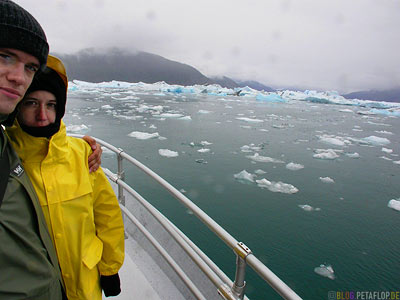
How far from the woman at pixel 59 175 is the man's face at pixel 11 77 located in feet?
0.72

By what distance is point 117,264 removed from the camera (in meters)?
1.14

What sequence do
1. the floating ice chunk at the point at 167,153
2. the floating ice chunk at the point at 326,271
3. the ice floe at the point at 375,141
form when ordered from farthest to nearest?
the ice floe at the point at 375,141 → the floating ice chunk at the point at 167,153 → the floating ice chunk at the point at 326,271

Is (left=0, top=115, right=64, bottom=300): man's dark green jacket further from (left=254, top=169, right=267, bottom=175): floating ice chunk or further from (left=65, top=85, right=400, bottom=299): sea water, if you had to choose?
(left=254, top=169, right=267, bottom=175): floating ice chunk

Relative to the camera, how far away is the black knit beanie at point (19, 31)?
634 millimetres

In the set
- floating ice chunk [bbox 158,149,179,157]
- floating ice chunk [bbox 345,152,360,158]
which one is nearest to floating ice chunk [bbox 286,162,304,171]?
floating ice chunk [bbox 345,152,360,158]

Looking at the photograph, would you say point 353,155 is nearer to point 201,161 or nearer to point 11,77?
point 201,161

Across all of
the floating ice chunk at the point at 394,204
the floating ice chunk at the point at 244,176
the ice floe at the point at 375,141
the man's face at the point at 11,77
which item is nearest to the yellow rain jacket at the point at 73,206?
the man's face at the point at 11,77

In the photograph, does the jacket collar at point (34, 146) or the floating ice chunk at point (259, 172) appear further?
the floating ice chunk at point (259, 172)

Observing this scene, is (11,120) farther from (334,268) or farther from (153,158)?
(153,158)

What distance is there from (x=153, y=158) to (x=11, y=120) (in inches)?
269

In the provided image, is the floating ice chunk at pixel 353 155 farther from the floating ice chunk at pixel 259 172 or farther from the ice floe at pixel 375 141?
the floating ice chunk at pixel 259 172

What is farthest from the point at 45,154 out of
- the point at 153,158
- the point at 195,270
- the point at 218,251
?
the point at 153,158

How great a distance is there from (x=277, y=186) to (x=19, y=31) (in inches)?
239

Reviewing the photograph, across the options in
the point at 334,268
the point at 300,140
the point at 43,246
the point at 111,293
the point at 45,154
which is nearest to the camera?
the point at 43,246
